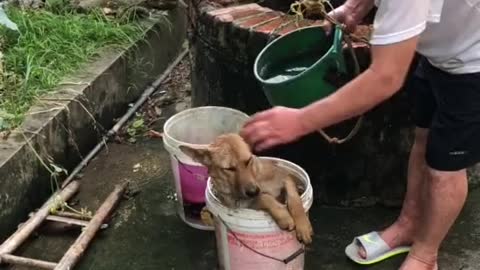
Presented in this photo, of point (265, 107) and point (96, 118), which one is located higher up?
point (265, 107)

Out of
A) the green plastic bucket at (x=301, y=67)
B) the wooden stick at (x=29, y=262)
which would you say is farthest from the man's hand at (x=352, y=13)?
the wooden stick at (x=29, y=262)

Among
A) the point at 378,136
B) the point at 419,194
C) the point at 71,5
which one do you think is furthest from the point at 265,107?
the point at 71,5

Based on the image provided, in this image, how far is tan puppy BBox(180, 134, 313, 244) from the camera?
9.60ft

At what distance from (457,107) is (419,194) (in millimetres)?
643

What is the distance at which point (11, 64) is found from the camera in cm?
472

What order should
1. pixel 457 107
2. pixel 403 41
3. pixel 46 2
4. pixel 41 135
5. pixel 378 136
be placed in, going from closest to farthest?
pixel 403 41 → pixel 457 107 → pixel 378 136 → pixel 41 135 → pixel 46 2

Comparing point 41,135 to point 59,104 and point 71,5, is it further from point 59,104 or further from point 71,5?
point 71,5

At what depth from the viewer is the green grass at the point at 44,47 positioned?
447 cm

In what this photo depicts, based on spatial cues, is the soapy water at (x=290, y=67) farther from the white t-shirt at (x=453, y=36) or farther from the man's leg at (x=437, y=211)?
the man's leg at (x=437, y=211)

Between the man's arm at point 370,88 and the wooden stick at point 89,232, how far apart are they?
150 centimetres

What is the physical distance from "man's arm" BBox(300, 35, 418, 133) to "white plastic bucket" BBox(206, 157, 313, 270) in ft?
1.89

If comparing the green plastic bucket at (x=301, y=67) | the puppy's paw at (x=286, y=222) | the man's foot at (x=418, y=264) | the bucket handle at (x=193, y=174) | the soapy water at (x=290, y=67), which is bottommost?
the man's foot at (x=418, y=264)

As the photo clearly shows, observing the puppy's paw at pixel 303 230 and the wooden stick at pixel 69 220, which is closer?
the puppy's paw at pixel 303 230

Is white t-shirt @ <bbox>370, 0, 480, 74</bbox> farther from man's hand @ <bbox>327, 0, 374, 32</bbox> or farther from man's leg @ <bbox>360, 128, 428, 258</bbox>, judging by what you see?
man's leg @ <bbox>360, 128, 428, 258</bbox>
